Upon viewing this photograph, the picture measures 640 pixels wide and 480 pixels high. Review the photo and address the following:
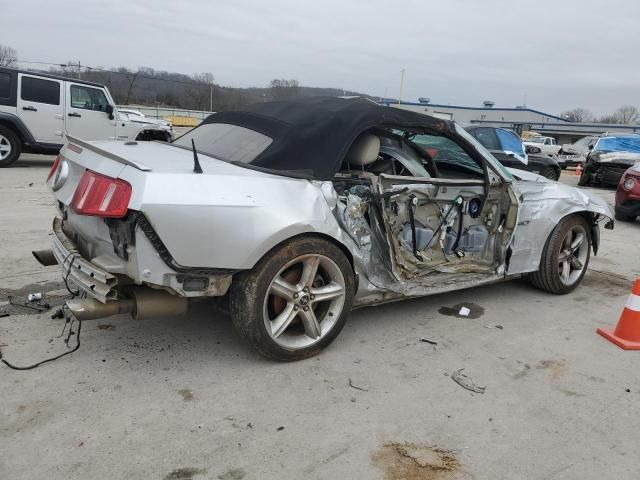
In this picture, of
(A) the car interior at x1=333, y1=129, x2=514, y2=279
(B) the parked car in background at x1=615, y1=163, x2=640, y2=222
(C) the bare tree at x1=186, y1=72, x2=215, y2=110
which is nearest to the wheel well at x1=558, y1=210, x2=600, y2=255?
(A) the car interior at x1=333, y1=129, x2=514, y2=279

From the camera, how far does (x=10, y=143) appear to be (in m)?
10.9

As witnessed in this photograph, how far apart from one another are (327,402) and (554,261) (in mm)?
2834

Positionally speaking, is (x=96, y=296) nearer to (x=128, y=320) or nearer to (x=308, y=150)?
(x=128, y=320)

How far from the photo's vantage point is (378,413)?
9.07ft

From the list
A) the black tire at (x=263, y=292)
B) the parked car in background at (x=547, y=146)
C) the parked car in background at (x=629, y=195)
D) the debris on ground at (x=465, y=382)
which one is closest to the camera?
the black tire at (x=263, y=292)

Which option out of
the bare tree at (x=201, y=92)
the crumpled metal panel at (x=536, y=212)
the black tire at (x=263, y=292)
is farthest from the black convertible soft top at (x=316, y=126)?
the bare tree at (x=201, y=92)

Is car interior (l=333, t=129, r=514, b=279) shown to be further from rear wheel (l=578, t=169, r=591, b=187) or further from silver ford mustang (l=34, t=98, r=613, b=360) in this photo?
rear wheel (l=578, t=169, r=591, b=187)

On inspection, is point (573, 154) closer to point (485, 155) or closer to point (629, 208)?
point (629, 208)

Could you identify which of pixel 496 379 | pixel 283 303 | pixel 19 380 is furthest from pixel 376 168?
pixel 19 380

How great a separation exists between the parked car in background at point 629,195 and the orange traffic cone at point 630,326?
6.00 m

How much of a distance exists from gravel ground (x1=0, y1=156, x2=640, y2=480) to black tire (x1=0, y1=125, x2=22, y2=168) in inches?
321

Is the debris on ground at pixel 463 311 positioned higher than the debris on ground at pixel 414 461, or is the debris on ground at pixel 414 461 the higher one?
the debris on ground at pixel 463 311

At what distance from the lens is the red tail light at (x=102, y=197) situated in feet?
8.43

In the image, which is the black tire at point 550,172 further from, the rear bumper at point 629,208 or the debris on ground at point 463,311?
the debris on ground at point 463,311
